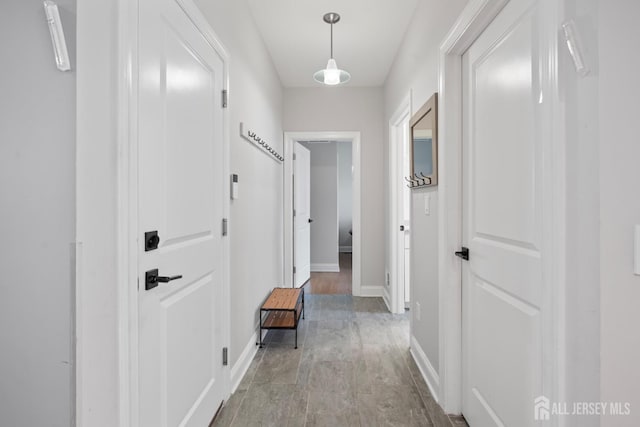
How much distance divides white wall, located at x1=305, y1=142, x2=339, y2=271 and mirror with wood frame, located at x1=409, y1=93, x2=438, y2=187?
3507 mm

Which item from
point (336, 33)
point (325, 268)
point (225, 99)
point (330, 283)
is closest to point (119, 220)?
point (225, 99)

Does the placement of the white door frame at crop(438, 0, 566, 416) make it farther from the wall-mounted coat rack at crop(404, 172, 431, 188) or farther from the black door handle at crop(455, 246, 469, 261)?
the wall-mounted coat rack at crop(404, 172, 431, 188)

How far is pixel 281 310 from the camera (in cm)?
265

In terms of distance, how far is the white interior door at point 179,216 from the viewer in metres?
1.10

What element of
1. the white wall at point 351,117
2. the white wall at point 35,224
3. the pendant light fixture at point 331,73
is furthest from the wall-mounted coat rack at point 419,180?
the white wall at point 35,224

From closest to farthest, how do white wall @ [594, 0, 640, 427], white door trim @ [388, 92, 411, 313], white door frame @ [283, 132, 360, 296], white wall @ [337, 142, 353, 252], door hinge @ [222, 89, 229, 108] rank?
1. white wall @ [594, 0, 640, 427]
2. door hinge @ [222, 89, 229, 108]
3. white door trim @ [388, 92, 411, 313]
4. white door frame @ [283, 132, 360, 296]
5. white wall @ [337, 142, 353, 252]

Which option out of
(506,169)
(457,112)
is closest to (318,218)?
(457,112)

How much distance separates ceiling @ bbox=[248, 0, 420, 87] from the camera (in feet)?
8.07

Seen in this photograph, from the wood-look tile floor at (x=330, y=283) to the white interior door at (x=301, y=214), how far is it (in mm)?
168

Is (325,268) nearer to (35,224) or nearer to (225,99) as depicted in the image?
(225,99)

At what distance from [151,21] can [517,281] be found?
62.7 inches

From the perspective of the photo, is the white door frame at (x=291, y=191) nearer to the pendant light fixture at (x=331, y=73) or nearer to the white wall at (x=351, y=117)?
the white wall at (x=351, y=117)

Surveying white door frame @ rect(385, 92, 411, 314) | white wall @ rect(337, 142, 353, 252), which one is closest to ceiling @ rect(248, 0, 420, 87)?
white door frame @ rect(385, 92, 411, 314)

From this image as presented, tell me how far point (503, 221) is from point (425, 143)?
0.99 metres
